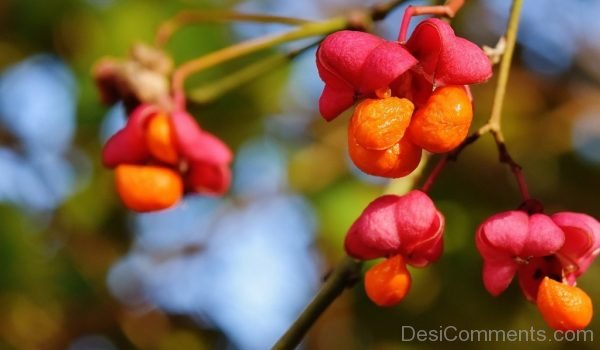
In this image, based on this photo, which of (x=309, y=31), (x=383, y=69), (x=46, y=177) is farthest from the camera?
(x=46, y=177)

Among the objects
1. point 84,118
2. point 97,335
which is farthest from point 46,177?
point 97,335

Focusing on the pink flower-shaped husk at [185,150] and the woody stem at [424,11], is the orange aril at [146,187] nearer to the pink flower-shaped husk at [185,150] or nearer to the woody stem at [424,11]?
the pink flower-shaped husk at [185,150]

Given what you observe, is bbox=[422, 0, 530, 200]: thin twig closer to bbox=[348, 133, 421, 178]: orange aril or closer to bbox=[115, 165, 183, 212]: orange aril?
bbox=[348, 133, 421, 178]: orange aril

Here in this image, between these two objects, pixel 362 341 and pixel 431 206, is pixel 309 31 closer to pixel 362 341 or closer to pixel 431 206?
pixel 431 206

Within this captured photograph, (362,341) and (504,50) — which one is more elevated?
(504,50)

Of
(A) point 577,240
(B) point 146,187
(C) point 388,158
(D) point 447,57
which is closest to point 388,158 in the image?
(C) point 388,158

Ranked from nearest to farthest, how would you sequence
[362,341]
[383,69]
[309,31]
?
[383,69] → [309,31] → [362,341]

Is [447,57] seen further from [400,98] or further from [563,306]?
[563,306]
